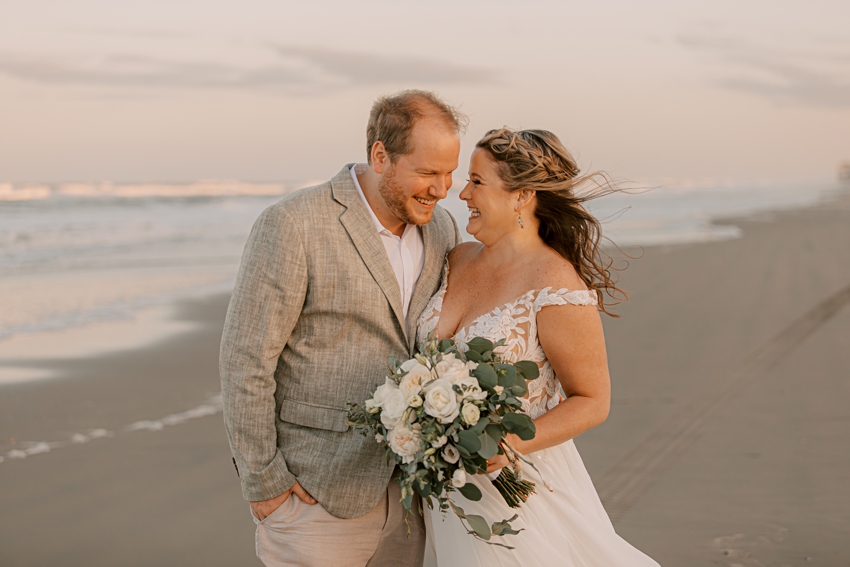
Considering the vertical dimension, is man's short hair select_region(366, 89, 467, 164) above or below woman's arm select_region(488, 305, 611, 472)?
above

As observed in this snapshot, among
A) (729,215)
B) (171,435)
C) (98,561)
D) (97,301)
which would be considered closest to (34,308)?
(97,301)

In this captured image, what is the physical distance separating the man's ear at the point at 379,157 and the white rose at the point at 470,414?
1.07 meters

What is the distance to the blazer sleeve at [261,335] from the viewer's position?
3.10 m

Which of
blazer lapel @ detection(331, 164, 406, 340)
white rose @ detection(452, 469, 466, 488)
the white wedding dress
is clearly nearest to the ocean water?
the white wedding dress

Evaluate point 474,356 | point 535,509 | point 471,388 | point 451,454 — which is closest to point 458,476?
point 451,454

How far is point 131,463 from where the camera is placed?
21.3 feet

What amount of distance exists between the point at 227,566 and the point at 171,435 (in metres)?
2.24

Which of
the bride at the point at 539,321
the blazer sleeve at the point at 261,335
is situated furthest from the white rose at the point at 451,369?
the blazer sleeve at the point at 261,335

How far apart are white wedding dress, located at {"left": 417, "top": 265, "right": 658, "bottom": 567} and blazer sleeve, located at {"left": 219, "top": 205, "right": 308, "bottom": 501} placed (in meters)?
0.62

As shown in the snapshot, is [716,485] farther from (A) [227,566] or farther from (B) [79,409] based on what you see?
(B) [79,409]

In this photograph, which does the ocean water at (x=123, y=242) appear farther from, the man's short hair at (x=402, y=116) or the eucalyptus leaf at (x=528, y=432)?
the eucalyptus leaf at (x=528, y=432)

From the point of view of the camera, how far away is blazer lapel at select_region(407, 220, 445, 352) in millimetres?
3412

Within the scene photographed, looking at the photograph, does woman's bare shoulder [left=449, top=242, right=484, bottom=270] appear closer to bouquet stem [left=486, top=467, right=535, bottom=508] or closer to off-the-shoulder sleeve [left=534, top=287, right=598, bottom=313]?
off-the-shoulder sleeve [left=534, top=287, right=598, bottom=313]

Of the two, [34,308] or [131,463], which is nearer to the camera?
[131,463]
